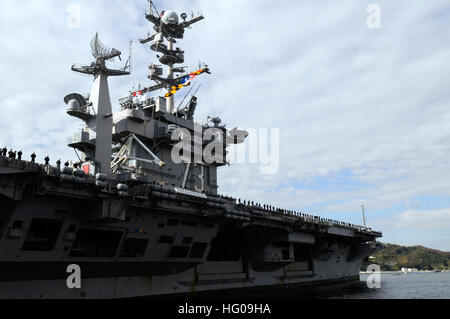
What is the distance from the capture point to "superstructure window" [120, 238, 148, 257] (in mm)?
15188

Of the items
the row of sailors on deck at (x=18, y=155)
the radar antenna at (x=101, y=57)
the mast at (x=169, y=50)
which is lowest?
the row of sailors on deck at (x=18, y=155)

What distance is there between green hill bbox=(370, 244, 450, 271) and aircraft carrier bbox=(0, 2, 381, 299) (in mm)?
110138

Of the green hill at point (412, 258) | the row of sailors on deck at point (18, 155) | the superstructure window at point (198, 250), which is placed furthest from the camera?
the green hill at point (412, 258)

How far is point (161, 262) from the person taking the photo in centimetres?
1653

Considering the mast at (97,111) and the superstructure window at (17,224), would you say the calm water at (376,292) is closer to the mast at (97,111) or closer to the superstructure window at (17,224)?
the mast at (97,111)

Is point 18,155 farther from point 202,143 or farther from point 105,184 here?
point 202,143

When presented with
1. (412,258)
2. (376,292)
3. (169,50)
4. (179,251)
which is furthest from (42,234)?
(412,258)

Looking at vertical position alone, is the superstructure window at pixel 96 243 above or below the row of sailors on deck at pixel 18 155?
below

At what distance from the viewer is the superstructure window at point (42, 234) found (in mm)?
12531

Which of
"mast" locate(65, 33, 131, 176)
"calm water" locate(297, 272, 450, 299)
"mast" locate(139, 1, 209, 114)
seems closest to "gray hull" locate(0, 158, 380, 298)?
"mast" locate(65, 33, 131, 176)

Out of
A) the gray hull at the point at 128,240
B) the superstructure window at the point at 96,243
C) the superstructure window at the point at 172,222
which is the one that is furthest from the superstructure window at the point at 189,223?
the superstructure window at the point at 96,243

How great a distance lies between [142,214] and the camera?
600 inches

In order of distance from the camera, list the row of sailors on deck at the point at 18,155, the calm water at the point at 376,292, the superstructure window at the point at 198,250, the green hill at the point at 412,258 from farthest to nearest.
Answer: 1. the green hill at the point at 412,258
2. the calm water at the point at 376,292
3. the superstructure window at the point at 198,250
4. the row of sailors on deck at the point at 18,155

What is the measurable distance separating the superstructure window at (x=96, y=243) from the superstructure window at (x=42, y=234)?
953 millimetres
